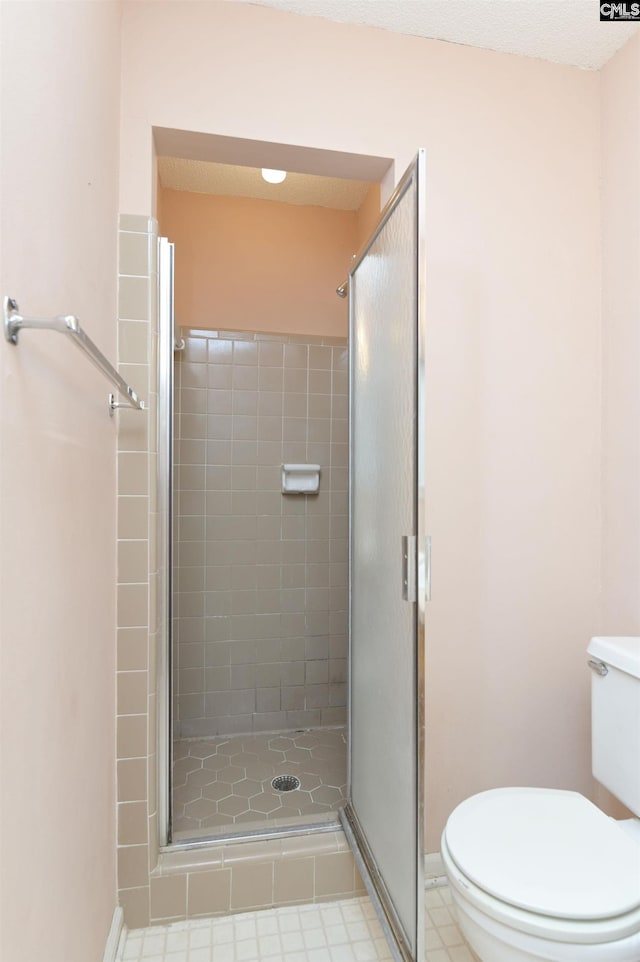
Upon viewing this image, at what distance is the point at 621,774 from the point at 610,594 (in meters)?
0.57

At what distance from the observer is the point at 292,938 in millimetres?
1498

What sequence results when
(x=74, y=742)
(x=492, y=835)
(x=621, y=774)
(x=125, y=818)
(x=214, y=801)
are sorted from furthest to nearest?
(x=214, y=801) → (x=125, y=818) → (x=621, y=774) → (x=492, y=835) → (x=74, y=742)

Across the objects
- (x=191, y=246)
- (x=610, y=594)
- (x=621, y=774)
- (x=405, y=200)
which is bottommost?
(x=621, y=774)

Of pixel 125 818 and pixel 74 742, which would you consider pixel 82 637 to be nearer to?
pixel 74 742

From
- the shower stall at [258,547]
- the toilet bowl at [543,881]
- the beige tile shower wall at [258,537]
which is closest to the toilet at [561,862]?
the toilet bowl at [543,881]

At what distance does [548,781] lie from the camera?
1789 mm

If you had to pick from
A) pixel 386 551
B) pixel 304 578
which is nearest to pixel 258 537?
pixel 304 578

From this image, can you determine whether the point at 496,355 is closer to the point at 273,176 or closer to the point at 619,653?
the point at 619,653

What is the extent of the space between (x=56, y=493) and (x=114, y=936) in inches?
49.3

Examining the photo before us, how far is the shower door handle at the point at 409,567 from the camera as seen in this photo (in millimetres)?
1216

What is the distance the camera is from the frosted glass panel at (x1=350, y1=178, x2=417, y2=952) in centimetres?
125

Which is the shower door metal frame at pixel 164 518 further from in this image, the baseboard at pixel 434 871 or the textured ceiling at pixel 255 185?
the textured ceiling at pixel 255 185

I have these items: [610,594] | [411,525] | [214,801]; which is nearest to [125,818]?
[214,801]

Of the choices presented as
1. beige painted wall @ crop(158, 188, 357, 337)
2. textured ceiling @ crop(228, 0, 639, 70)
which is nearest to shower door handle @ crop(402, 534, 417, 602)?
textured ceiling @ crop(228, 0, 639, 70)
